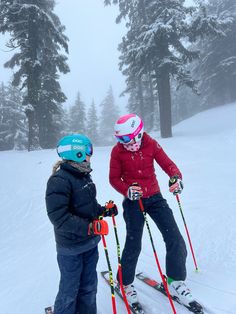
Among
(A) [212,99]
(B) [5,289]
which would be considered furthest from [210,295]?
(A) [212,99]

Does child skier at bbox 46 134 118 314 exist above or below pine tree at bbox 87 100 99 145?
below

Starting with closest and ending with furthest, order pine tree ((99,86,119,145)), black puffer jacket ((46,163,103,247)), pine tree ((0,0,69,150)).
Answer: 1. black puffer jacket ((46,163,103,247))
2. pine tree ((0,0,69,150))
3. pine tree ((99,86,119,145))

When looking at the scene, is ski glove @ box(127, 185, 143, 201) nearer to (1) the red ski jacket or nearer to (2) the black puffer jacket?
(1) the red ski jacket

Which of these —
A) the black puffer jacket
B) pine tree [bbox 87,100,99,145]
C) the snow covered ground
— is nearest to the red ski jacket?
the black puffer jacket

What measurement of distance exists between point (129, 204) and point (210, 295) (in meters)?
1.65

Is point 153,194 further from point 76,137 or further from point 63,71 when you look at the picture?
point 63,71

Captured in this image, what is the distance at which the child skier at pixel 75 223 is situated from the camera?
3279 mm

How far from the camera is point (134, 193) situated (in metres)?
3.92

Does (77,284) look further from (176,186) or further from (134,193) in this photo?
(176,186)

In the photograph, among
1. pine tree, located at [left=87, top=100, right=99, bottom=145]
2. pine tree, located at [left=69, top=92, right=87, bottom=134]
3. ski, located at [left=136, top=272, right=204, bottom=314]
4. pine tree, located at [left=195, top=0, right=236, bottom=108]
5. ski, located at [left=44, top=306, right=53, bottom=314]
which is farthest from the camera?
pine tree, located at [left=87, top=100, right=99, bottom=145]

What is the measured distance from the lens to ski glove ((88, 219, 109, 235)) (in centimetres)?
327

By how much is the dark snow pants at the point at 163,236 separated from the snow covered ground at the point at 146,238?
0.46 m

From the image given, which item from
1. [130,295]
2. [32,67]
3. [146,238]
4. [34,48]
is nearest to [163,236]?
[130,295]

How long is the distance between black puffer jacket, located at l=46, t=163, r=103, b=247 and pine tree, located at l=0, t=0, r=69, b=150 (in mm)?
18422
